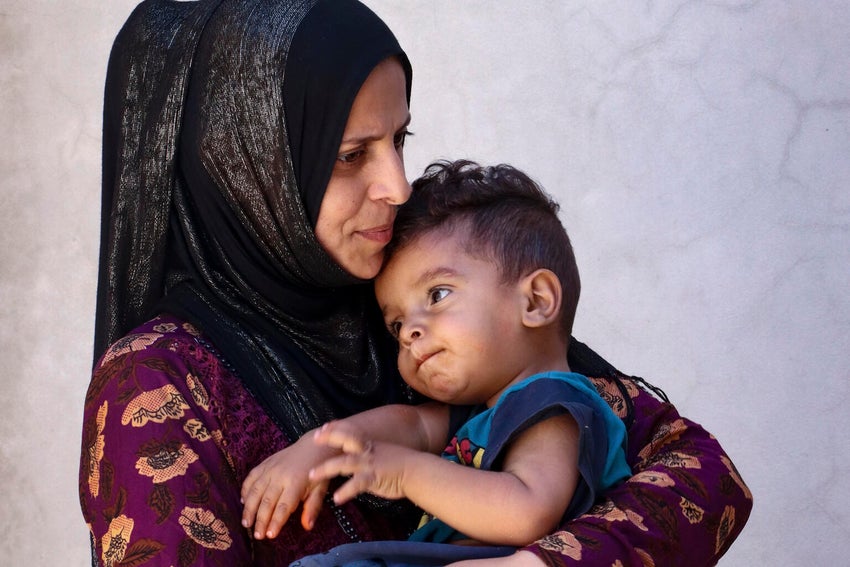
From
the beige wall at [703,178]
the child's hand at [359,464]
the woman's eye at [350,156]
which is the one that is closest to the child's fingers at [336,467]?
the child's hand at [359,464]

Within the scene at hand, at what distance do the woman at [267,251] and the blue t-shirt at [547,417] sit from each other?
0.06 metres

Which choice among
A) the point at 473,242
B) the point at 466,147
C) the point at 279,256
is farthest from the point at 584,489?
the point at 466,147

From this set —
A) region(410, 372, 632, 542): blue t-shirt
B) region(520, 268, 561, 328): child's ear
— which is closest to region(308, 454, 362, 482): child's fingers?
region(410, 372, 632, 542): blue t-shirt

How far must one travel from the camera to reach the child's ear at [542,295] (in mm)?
2182

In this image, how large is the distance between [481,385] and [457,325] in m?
0.12

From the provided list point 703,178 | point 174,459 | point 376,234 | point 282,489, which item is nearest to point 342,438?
point 282,489

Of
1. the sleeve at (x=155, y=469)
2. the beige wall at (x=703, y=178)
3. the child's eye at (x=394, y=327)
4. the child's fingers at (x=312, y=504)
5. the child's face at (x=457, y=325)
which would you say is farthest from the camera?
the beige wall at (x=703, y=178)

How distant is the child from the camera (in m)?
1.88

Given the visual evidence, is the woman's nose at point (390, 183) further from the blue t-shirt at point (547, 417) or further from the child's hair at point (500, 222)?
the blue t-shirt at point (547, 417)

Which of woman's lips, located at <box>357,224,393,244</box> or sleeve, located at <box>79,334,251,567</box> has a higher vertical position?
woman's lips, located at <box>357,224,393,244</box>

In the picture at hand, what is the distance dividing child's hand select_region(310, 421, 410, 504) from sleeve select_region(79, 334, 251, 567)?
17 cm

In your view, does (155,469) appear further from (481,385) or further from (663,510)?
(663,510)

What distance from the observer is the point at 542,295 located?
2203 millimetres

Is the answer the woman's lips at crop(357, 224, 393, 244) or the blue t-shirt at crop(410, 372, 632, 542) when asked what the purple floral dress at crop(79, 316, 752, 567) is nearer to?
the blue t-shirt at crop(410, 372, 632, 542)
